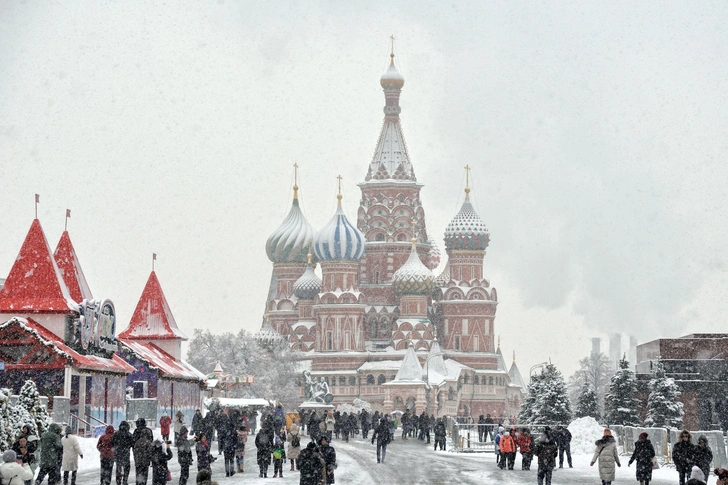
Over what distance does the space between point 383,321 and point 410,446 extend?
65348mm

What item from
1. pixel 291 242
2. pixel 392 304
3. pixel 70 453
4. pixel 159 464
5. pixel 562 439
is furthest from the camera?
pixel 291 242

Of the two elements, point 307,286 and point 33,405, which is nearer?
point 33,405

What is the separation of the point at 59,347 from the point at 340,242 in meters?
68.2

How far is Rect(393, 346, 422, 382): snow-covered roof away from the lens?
346 feet

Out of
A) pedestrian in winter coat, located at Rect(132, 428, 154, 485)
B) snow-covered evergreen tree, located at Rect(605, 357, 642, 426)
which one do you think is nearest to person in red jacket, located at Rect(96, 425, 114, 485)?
pedestrian in winter coat, located at Rect(132, 428, 154, 485)

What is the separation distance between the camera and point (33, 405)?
32.5m

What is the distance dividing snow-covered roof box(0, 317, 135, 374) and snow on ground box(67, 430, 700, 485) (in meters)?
4.69

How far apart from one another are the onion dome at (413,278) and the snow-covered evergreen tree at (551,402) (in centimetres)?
5135

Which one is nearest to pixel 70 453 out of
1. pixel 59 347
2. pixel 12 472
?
pixel 12 472

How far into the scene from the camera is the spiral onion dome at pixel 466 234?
4505 inches

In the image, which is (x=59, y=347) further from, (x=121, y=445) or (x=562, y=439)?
(x=121, y=445)

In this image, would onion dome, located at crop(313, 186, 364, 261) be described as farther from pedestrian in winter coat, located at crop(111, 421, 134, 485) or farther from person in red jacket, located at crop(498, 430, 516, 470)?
pedestrian in winter coat, located at crop(111, 421, 134, 485)

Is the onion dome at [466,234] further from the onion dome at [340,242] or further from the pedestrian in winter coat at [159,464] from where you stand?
the pedestrian in winter coat at [159,464]

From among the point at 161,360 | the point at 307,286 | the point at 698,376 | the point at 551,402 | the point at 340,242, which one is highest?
the point at 340,242
